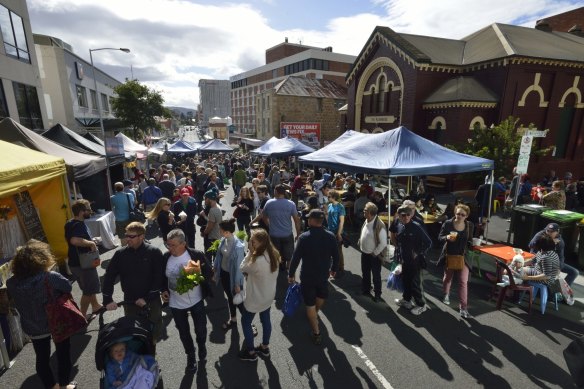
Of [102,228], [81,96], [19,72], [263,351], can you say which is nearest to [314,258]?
[263,351]

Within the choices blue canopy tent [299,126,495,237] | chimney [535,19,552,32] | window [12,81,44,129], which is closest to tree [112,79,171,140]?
window [12,81,44,129]

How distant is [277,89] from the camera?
118 feet

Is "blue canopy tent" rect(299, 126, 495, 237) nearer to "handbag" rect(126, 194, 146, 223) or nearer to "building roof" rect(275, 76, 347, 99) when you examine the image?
"handbag" rect(126, 194, 146, 223)

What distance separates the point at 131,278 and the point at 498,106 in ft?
64.5

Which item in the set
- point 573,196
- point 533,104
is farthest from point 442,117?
point 573,196

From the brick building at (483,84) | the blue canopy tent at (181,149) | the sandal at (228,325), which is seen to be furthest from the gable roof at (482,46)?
the sandal at (228,325)

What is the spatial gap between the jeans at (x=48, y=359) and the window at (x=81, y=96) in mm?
30806

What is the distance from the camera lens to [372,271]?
5.64 m

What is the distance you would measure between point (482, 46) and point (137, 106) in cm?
2690

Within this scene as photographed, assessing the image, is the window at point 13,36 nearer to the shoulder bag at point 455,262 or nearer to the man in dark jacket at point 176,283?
the man in dark jacket at point 176,283

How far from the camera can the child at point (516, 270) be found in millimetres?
5270

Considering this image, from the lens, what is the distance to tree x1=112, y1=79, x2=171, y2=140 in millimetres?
25594

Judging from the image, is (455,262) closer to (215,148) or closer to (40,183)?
(40,183)

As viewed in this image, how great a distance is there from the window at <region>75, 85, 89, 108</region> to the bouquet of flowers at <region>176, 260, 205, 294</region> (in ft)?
103
